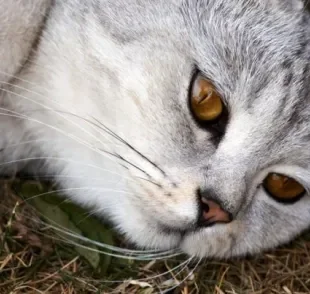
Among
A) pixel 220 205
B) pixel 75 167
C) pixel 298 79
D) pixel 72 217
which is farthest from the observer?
pixel 72 217

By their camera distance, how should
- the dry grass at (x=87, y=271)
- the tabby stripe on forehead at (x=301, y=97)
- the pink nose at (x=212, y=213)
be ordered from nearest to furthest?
the pink nose at (x=212, y=213)
the tabby stripe on forehead at (x=301, y=97)
the dry grass at (x=87, y=271)

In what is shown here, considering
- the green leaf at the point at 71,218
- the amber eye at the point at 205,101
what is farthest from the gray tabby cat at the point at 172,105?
the green leaf at the point at 71,218

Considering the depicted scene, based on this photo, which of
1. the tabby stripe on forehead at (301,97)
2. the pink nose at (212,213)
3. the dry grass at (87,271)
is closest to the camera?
the pink nose at (212,213)

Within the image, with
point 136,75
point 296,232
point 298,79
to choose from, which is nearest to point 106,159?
point 136,75

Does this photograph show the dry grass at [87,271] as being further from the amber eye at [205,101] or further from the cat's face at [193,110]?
the amber eye at [205,101]

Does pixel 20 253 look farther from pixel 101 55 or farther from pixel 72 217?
pixel 101 55

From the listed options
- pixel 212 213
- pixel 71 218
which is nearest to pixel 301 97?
pixel 212 213
